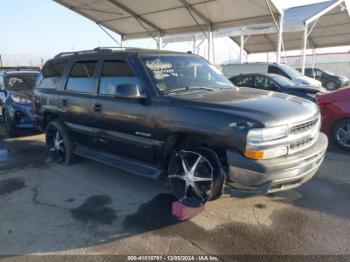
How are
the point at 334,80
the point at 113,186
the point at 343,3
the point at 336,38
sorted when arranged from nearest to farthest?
1. the point at 113,186
2. the point at 343,3
3. the point at 334,80
4. the point at 336,38

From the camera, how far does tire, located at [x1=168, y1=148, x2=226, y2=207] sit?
3.57m

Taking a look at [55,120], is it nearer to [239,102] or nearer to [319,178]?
[239,102]

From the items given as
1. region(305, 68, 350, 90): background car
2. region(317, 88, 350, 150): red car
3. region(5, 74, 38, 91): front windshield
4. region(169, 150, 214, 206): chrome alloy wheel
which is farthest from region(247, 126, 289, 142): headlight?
region(305, 68, 350, 90): background car

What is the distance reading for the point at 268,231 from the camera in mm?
3461

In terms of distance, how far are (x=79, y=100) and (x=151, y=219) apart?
7.76 feet

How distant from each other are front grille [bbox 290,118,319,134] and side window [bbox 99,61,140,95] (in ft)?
6.65

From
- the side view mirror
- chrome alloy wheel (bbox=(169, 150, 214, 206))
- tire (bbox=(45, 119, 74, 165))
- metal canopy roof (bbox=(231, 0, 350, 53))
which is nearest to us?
chrome alloy wheel (bbox=(169, 150, 214, 206))

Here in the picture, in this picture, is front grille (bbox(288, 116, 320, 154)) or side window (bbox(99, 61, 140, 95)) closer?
front grille (bbox(288, 116, 320, 154))

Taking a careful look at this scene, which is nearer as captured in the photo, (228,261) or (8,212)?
(228,261)

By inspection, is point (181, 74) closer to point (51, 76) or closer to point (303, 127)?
point (303, 127)

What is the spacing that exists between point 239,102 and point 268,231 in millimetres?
1457

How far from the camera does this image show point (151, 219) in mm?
3760

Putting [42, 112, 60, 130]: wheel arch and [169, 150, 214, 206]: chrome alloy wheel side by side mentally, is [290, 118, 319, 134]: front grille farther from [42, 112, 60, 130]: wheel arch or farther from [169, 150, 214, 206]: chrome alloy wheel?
[42, 112, 60, 130]: wheel arch

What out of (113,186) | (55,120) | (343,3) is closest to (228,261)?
(113,186)
